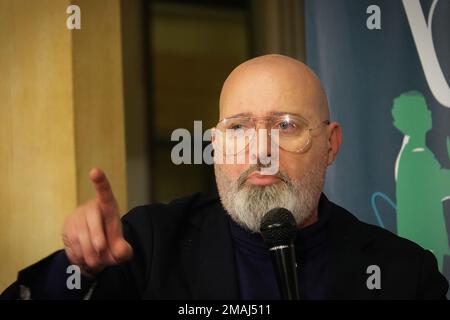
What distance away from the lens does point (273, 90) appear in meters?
1.59

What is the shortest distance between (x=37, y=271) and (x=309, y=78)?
32.1 inches

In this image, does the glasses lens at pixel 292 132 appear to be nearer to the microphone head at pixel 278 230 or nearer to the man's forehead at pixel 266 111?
the man's forehead at pixel 266 111

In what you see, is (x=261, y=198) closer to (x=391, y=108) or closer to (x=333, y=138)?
(x=333, y=138)

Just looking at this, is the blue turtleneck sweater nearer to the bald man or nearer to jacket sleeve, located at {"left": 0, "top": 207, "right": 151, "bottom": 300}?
the bald man

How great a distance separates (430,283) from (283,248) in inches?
25.5

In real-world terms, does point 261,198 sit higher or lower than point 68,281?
higher

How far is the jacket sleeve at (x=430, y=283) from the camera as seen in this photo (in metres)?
1.61

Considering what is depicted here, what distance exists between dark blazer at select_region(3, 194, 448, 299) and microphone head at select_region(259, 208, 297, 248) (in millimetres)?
342

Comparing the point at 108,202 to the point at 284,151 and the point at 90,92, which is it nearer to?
the point at 284,151

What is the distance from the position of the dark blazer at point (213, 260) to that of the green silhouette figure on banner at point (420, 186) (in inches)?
19.5

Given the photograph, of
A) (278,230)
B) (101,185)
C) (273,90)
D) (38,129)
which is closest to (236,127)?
(273,90)

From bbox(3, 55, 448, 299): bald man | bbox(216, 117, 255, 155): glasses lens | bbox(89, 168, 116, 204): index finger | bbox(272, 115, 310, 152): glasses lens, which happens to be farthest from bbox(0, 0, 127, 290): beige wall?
bbox(89, 168, 116, 204): index finger

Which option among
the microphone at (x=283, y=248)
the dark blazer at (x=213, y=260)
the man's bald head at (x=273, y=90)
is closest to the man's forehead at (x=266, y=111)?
the man's bald head at (x=273, y=90)
